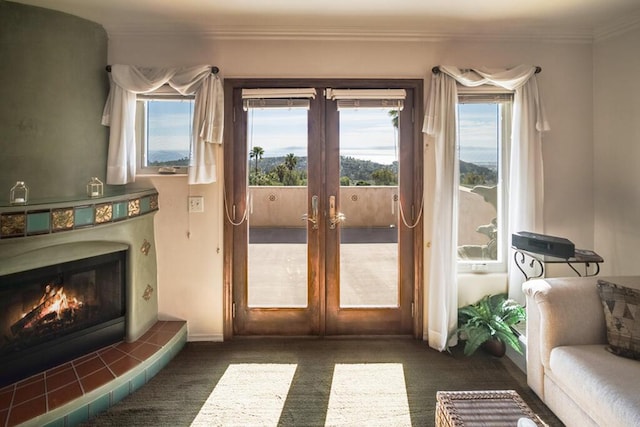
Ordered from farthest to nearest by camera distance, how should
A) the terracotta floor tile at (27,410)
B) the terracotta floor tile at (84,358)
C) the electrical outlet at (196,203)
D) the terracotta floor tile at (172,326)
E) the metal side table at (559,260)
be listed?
1. the electrical outlet at (196,203)
2. the terracotta floor tile at (172,326)
3. the metal side table at (559,260)
4. the terracotta floor tile at (84,358)
5. the terracotta floor tile at (27,410)

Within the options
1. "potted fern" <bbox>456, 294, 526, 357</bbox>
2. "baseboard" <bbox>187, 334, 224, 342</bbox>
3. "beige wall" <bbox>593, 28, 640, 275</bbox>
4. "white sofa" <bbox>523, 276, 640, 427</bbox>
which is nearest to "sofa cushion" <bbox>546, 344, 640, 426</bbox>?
"white sofa" <bbox>523, 276, 640, 427</bbox>

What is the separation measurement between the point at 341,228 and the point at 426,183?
2.56ft

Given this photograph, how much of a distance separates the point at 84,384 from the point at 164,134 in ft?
6.08

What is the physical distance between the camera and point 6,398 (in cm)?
193

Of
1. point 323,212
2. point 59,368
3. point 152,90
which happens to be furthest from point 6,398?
point 323,212

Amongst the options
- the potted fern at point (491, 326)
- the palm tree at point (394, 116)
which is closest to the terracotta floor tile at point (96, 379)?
the potted fern at point (491, 326)

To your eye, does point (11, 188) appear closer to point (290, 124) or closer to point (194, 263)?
point (194, 263)

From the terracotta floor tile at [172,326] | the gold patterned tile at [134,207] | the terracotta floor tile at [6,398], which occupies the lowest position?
the terracotta floor tile at [6,398]

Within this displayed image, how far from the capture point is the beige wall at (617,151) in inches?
106

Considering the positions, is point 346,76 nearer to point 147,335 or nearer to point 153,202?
point 153,202

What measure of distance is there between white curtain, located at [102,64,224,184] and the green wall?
0.14 m

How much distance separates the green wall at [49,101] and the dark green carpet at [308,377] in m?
1.44

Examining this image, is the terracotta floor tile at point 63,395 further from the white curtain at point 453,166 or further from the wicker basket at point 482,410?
the white curtain at point 453,166

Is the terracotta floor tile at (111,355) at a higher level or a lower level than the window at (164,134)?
lower
